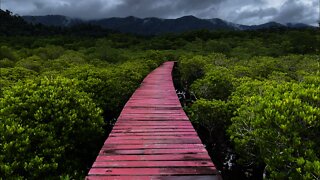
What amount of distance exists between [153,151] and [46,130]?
1854mm

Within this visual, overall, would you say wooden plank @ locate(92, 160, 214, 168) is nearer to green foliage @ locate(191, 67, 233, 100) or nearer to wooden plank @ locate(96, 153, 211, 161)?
wooden plank @ locate(96, 153, 211, 161)

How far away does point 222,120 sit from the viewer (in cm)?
734

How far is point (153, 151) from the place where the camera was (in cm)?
430

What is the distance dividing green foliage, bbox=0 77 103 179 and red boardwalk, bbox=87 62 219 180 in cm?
73

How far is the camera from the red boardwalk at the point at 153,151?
3.61m

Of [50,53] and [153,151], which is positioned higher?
[153,151]

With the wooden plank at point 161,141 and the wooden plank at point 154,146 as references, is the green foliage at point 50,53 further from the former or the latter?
the wooden plank at point 154,146

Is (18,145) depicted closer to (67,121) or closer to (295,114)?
(67,121)

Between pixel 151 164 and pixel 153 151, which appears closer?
pixel 151 164

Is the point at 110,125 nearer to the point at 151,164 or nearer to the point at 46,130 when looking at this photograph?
the point at 46,130

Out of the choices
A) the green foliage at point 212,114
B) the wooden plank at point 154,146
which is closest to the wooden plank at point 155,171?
the wooden plank at point 154,146

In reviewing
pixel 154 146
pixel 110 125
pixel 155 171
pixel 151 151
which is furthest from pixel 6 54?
pixel 155 171

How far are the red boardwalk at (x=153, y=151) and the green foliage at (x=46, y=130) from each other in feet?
2.40

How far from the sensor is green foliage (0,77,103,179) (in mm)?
4215
